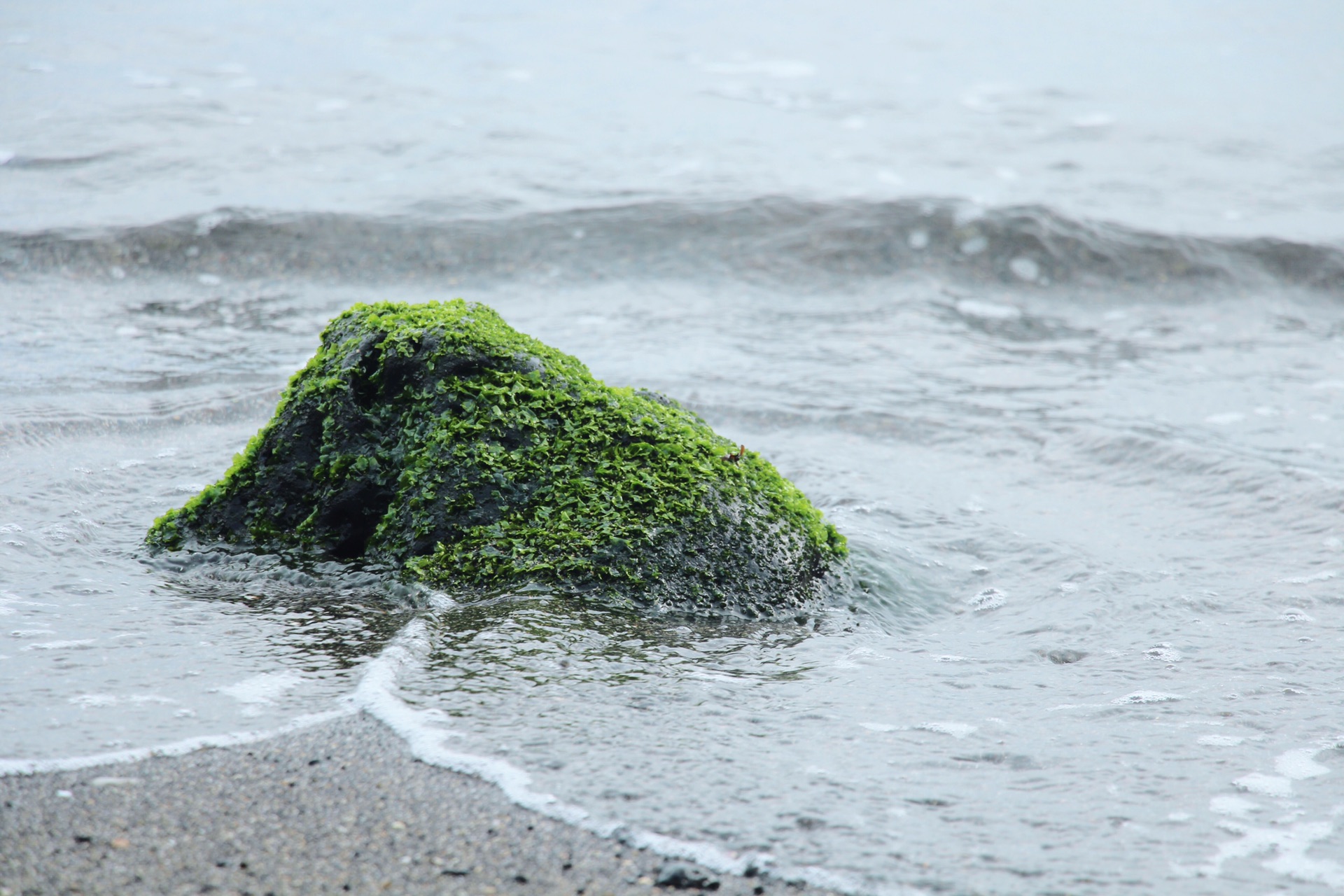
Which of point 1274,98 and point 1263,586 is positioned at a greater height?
point 1274,98

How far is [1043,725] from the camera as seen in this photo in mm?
3006

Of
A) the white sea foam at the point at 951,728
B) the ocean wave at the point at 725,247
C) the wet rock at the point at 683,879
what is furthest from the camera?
the ocean wave at the point at 725,247

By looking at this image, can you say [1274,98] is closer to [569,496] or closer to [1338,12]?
[1338,12]

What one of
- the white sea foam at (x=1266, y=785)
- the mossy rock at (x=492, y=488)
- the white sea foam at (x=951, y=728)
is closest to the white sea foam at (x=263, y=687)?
the mossy rock at (x=492, y=488)

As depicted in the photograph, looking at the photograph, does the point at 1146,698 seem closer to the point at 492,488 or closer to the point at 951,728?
the point at 951,728

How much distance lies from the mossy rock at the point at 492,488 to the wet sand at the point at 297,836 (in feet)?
3.66

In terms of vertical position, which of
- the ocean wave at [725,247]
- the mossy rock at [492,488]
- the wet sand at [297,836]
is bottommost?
the wet sand at [297,836]

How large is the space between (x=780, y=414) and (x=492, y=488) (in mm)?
2757

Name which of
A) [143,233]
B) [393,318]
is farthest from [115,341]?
[393,318]

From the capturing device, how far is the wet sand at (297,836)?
207cm

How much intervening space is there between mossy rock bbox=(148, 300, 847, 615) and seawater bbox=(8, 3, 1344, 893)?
15 cm

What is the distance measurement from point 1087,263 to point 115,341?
297 inches

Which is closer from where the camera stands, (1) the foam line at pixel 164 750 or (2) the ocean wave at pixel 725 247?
(1) the foam line at pixel 164 750

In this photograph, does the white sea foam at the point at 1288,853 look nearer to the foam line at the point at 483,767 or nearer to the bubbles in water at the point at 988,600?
the foam line at the point at 483,767
